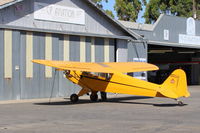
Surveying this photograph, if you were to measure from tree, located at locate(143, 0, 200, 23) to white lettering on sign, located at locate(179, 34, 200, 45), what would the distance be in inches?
1278

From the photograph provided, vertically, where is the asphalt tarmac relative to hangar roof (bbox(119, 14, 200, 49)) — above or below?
below

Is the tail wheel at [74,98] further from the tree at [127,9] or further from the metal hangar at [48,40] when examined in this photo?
the tree at [127,9]

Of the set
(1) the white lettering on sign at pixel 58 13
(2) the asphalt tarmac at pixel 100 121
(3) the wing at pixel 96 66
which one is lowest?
(2) the asphalt tarmac at pixel 100 121

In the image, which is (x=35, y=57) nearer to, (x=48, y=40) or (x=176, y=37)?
(x=48, y=40)

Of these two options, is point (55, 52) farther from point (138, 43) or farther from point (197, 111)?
point (197, 111)

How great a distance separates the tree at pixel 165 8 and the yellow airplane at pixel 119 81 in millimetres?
50227

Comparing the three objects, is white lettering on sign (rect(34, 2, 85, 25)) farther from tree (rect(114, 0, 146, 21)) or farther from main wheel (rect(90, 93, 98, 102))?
tree (rect(114, 0, 146, 21))

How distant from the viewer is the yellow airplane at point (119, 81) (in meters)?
19.0

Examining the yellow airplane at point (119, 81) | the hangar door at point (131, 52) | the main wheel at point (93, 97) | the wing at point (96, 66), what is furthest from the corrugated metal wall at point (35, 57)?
the main wheel at point (93, 97)

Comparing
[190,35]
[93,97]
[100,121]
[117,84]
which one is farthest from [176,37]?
[100,121]

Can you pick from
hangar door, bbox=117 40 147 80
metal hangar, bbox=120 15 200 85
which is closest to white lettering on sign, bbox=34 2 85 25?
hangar door, bbox=117 40 147 80

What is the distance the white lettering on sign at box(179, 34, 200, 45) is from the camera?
1526 inches

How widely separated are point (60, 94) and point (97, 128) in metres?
14.6

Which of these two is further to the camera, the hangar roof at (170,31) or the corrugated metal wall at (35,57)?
the hangar roof at (170,31)
